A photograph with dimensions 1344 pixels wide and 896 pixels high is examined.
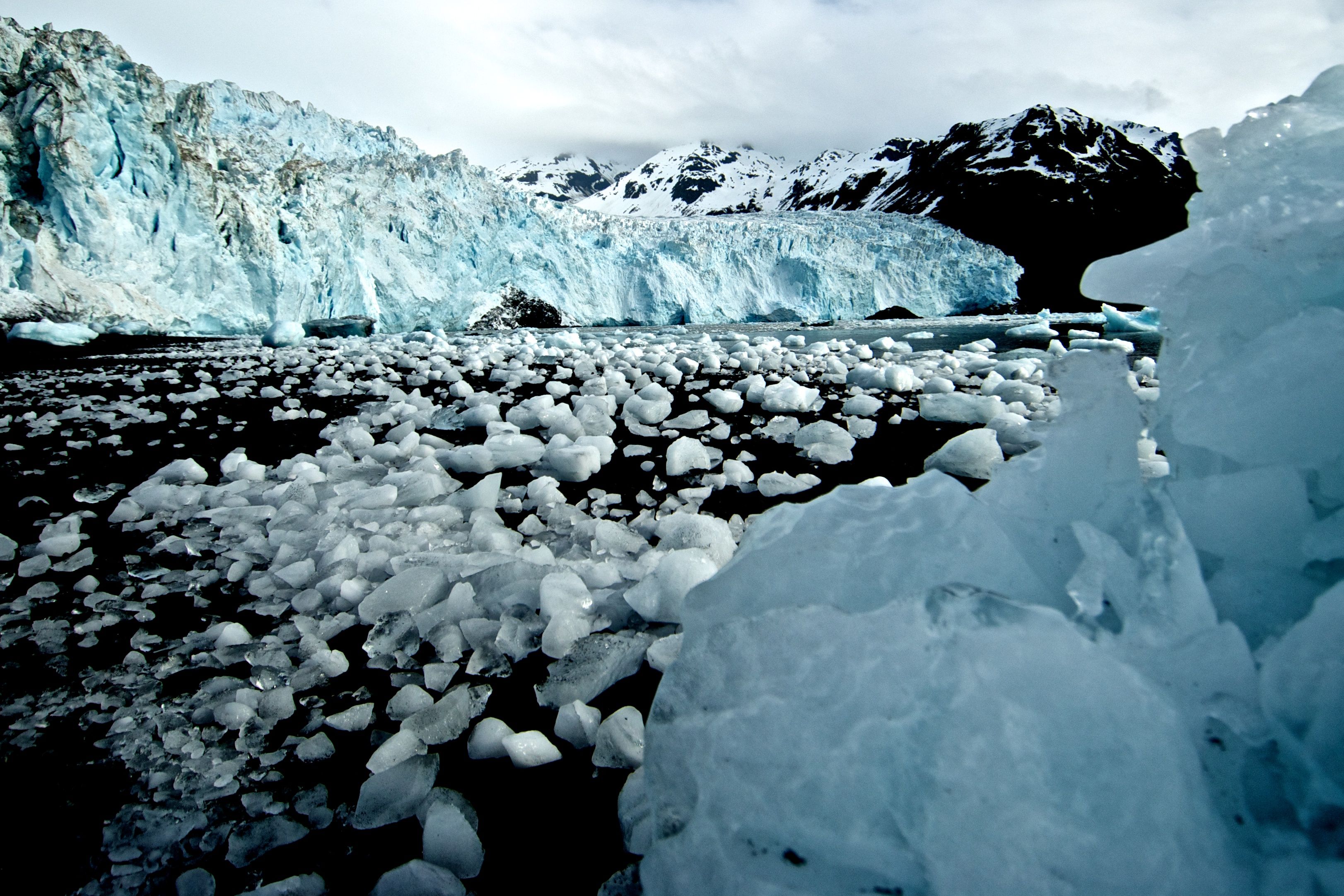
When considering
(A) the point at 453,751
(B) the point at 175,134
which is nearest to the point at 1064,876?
(A) the point at 453,751

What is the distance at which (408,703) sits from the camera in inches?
30.5

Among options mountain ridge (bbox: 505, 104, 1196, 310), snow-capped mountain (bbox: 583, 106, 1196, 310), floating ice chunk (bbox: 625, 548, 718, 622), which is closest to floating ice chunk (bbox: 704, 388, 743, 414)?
floating ice chunk (bbox: 625, 548, 718, 622)

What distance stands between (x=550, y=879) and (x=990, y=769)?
44cm

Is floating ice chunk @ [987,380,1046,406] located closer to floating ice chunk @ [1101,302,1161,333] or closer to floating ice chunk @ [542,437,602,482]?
floating ice chunk @ [542,437,602,482]

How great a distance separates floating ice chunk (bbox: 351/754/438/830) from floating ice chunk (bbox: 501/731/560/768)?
9 centimetres

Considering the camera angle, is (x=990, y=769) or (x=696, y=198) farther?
(x=696, y=198)

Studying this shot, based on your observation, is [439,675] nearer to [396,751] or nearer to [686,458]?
[396,751]

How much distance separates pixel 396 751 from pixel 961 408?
221 cm

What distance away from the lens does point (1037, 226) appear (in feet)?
85.1

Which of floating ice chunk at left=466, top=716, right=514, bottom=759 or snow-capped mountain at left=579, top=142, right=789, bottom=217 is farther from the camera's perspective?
snow-capped mountain at left=579, top=142, right=789, bottom=217

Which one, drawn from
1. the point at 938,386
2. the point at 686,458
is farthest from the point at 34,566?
the point at 938,386

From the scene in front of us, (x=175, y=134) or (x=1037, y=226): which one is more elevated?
(x=1037, y=226)

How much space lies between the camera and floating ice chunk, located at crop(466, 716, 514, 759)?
0.70 m

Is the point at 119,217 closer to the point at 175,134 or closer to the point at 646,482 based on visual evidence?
the point at 175,134
